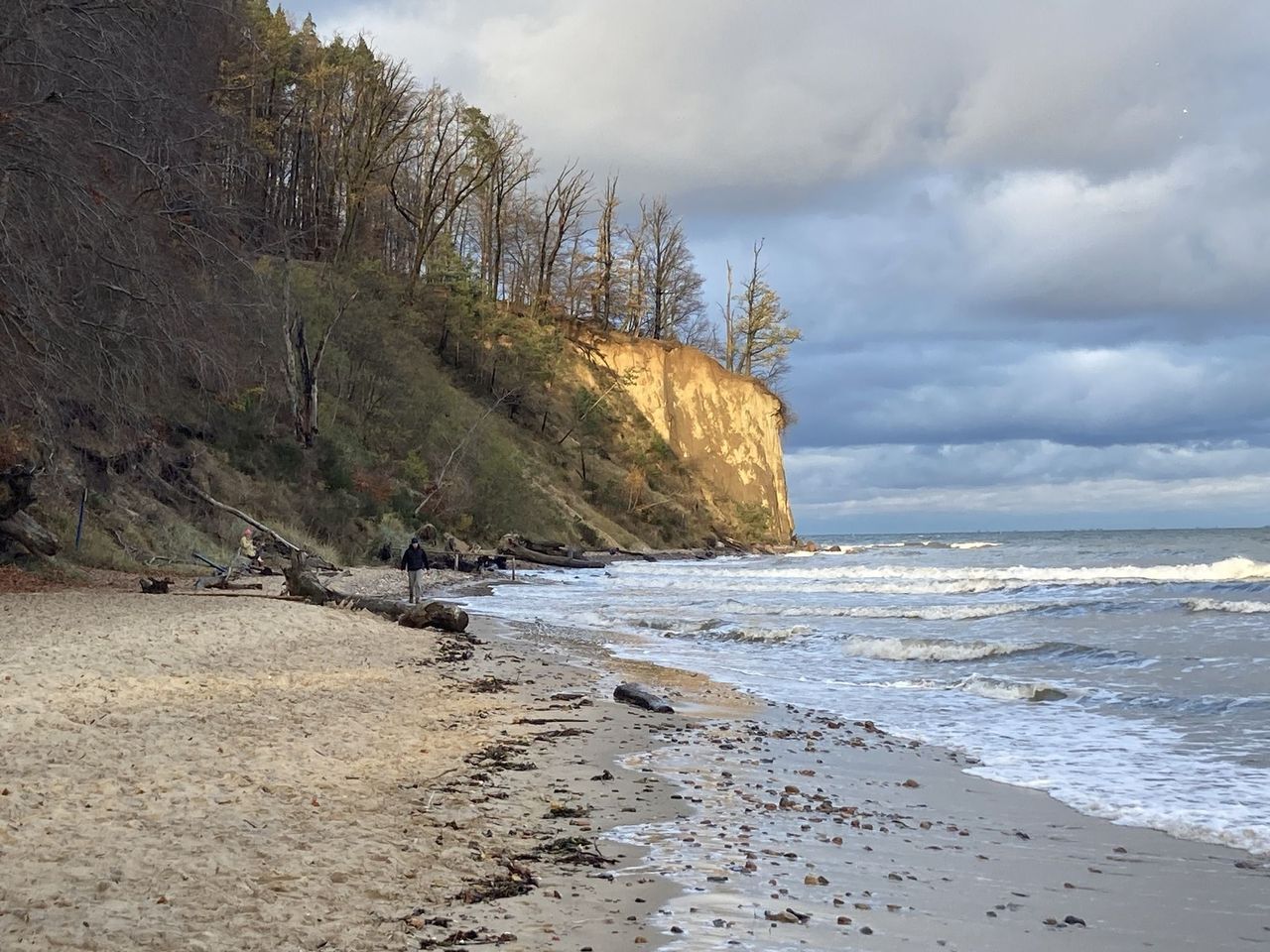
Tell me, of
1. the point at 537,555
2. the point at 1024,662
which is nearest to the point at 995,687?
the point at 1024,662

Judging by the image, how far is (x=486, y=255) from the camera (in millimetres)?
62188

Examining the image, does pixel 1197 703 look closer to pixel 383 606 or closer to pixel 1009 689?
pixel 1009 689

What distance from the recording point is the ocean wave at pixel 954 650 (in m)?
16.5

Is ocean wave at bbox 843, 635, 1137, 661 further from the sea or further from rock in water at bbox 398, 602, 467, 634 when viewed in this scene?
rock in water at bbox 398, 602, 467, 634

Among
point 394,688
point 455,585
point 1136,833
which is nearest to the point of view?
point 1136,833

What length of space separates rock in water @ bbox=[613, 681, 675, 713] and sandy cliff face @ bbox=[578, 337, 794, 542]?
52.9 meters

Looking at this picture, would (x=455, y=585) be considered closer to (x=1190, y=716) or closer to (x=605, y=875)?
(x=1190, y=716)

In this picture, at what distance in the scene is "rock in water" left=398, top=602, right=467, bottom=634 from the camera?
16.2 m

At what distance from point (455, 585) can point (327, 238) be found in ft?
97.9

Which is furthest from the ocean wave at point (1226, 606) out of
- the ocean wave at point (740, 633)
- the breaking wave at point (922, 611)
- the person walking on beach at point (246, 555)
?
the person walking on beach at point (246, 555)

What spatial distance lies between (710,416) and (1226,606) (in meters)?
46.0

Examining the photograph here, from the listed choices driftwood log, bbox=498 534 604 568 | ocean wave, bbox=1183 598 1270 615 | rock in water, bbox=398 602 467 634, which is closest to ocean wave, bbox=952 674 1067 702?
rock in water, bbox=398 602 467 634

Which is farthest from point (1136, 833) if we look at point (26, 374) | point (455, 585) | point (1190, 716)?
point (455, 585)

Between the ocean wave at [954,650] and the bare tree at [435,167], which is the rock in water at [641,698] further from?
the bare tree at [435,167]
